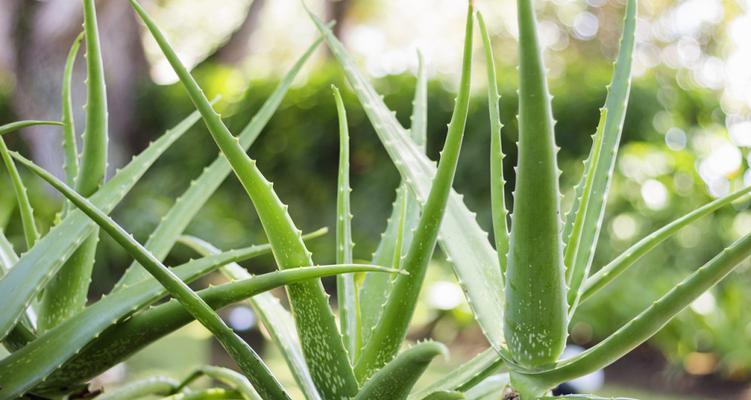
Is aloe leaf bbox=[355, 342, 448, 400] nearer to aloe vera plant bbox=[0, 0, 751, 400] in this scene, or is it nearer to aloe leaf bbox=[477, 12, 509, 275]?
aloe vera plant bbox=[0, 0, 751, 400]

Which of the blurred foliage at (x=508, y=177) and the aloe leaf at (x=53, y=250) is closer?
the aloe leaf at (x=53, y=250)

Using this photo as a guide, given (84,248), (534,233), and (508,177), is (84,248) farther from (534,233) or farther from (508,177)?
(508,177)

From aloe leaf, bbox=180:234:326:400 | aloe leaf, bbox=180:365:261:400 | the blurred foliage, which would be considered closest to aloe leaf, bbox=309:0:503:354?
aloe leaf, bbox=180:234:326:400

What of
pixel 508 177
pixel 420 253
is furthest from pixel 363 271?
pixel 508 177

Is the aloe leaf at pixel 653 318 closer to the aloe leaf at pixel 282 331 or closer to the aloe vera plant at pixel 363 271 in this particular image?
the aloe vera plant at pixel 363 271

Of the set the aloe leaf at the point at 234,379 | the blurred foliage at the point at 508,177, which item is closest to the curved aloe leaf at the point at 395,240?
the aloe leaf at the point at 234,379

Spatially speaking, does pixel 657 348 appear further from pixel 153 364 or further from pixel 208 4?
pixel 208 4
